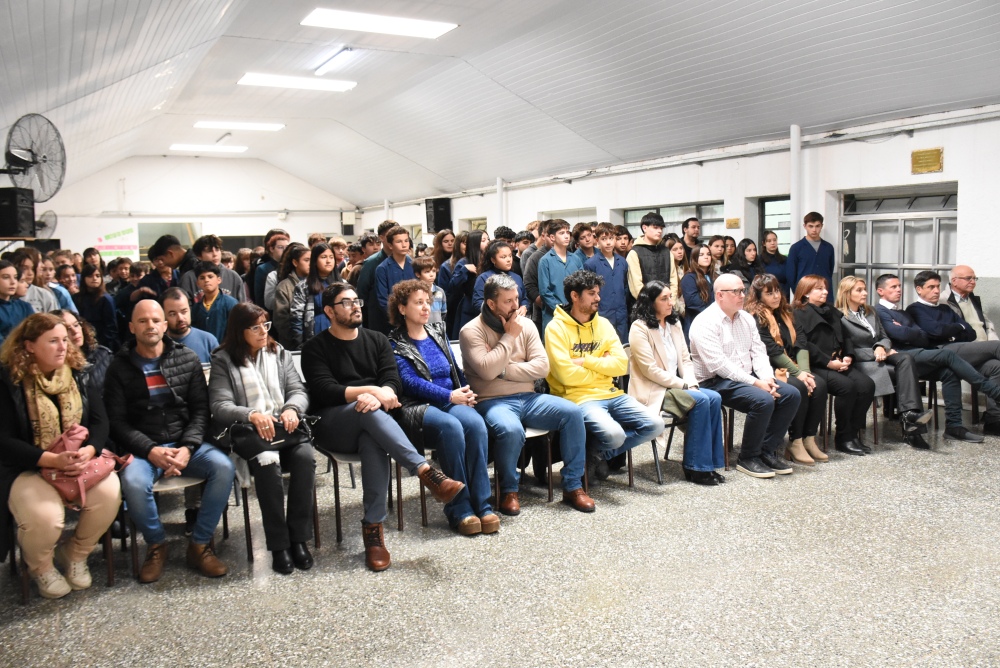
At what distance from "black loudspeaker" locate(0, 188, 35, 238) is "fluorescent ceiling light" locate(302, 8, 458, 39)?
2.86 m

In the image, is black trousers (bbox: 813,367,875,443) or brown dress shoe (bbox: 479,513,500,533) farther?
black trousers (bbox: 813,367,875,443)

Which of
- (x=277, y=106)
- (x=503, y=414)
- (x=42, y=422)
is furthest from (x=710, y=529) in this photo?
(x=277, y=106)

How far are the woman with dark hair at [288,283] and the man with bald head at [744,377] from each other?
2.45 m

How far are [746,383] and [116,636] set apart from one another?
131 inches

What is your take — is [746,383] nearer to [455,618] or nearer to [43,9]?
[455,618]

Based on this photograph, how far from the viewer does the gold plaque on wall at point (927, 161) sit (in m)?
6.35

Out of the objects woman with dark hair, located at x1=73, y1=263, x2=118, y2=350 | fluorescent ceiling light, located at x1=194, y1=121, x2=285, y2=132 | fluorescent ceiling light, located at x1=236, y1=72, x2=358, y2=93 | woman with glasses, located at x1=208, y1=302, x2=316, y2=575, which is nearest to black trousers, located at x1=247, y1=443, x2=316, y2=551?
woman with glasses, located at x1=208, y1=302, x2=316, y2=575

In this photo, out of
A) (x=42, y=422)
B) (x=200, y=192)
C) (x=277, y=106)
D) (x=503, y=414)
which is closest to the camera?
(x=42, y=422)

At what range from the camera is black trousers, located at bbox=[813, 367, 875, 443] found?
15.6 ft

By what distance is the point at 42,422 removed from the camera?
2941 millimetres

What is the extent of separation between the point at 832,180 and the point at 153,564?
21.7 ft

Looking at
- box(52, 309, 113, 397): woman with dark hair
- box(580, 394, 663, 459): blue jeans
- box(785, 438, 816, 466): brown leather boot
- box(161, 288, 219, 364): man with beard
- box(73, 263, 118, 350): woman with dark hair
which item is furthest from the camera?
box(73, 263, 118, 350): woman with dark hair

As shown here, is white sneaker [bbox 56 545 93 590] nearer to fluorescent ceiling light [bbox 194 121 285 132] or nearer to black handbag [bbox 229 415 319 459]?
black handbag [bbox 229 415 319 459]

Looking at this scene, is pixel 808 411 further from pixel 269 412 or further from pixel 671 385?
pixel 269 412
